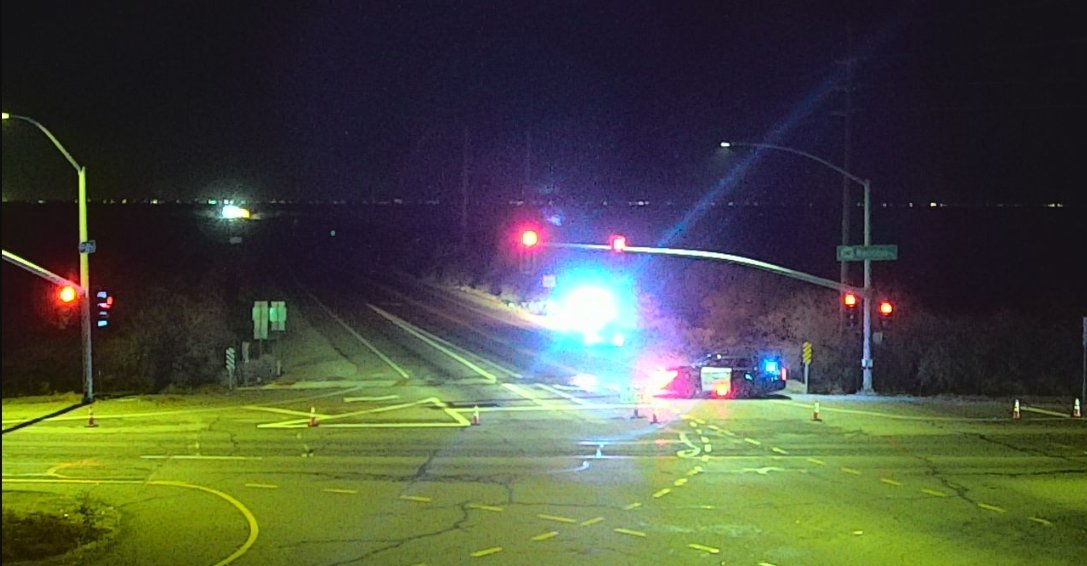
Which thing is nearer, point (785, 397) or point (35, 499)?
point (35, 499)

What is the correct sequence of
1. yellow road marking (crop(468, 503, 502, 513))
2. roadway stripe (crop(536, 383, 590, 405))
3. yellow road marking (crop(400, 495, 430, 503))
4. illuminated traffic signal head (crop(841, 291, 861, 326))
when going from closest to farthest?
yellow road marking (crop(468, 503, 502, 513))
yellow road marking (crop(400, 495, 430, 503))
roadway stripe (crop(536, 383, 590, 405))
illuminated traffic signal head (crop(841, 291, 861, 326))

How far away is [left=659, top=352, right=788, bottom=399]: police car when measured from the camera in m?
37.8

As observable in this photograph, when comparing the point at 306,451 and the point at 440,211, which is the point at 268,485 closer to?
the point at 306,451

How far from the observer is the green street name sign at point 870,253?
3641 cm

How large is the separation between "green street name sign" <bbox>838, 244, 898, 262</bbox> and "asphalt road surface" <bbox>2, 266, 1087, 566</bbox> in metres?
4.56

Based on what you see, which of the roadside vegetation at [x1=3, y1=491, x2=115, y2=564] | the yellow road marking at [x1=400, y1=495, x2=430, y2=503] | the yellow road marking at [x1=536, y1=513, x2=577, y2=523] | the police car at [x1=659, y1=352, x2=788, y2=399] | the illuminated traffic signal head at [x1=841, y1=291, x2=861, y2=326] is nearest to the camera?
the roadside vegetation at [x1=3, y1=491, x2=115, y2=564]

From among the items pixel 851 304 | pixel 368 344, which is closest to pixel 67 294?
pixel 851 304

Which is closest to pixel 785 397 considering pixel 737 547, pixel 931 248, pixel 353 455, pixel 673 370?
pixel 673 370

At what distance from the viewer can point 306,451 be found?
2342cm

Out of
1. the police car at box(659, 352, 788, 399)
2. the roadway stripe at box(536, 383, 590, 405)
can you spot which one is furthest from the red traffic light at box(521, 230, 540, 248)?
the police car at box(659, 352, 788, 399)

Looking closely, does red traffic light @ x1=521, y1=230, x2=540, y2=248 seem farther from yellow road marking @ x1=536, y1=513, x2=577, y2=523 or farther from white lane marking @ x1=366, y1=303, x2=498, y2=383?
yellow road marking @ x1=536, y1=513, x2=577, y2=523

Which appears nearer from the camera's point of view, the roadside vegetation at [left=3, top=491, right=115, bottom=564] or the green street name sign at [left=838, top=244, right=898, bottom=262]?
the roadside vegetation at [left=3, top=491, right=115, bottom=564]

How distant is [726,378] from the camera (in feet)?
124

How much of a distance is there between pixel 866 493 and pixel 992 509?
197 centimetres
